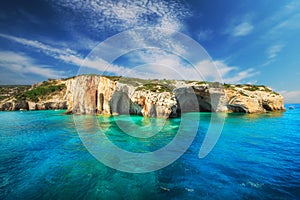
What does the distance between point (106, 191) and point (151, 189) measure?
150cm

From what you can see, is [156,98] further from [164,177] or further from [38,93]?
[38,93]

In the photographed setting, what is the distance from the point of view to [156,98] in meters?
22.9

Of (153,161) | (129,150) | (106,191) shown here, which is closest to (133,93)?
(129,150)

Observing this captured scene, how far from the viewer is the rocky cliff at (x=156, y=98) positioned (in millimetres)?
24078

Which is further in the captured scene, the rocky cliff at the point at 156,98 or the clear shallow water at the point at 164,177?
the rocky cliff at the point at 156,98

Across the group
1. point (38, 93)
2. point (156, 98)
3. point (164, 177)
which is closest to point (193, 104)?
point (156, 98)

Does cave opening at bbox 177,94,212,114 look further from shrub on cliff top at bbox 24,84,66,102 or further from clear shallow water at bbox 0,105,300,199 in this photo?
shrub on cliff top at bbox 24,84,66,102

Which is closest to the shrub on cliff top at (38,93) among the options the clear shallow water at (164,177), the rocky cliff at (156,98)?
the rocky cliff at (156,98)

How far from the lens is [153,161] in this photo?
23.6 ft

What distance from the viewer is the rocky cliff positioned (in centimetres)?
2408

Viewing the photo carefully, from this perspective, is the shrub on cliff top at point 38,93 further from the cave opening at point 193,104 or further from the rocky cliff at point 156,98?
the cave opening at point 193,104

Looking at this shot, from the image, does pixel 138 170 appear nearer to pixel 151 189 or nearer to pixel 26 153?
pixel 151 189

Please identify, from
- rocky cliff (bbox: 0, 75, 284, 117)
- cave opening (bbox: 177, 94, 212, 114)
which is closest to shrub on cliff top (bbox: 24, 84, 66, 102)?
rocky cliff (bbox: 0, 75, 284, 117)

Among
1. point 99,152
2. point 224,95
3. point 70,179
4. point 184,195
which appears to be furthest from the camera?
point 224,95
